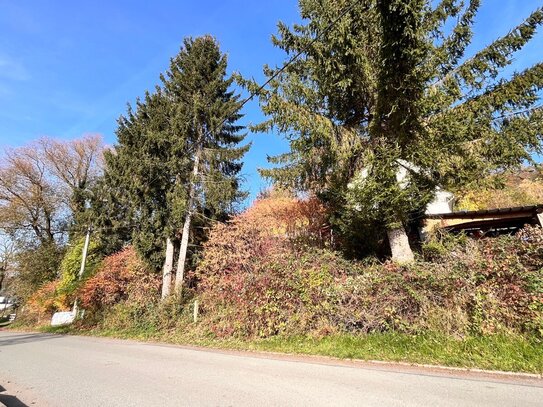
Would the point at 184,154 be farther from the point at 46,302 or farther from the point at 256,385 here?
the point at 46,302

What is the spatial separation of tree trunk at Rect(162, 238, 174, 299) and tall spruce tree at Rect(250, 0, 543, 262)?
9707 mm

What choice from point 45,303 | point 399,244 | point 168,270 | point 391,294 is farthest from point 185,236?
point 45,303

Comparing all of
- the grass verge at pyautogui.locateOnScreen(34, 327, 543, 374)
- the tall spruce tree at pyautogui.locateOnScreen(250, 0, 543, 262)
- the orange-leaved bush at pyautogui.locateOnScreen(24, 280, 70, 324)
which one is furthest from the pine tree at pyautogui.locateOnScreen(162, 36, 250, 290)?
the orange-leaved bush at pyautogui.locateOnScreen(24, 280, 70, 324)

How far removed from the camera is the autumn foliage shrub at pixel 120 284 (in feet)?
58.0

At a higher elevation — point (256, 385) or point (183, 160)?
point (183, 160)

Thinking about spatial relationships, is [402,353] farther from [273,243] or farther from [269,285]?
[273,243]

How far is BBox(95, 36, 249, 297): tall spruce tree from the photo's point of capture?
16.8m

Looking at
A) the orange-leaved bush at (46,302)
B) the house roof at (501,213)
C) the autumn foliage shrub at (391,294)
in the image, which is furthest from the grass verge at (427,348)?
the orange-leaved bush at (46,302)

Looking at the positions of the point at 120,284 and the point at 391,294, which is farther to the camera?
the point at 120,284

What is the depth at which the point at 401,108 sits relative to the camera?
8.27m

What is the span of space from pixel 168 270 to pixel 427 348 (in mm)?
13276

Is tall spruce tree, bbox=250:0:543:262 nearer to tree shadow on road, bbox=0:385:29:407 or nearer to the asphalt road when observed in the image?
the asphalt road

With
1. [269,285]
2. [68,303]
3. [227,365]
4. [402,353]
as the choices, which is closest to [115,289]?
[68,303]

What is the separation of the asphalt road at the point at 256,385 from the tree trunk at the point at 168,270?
28.9 feet
